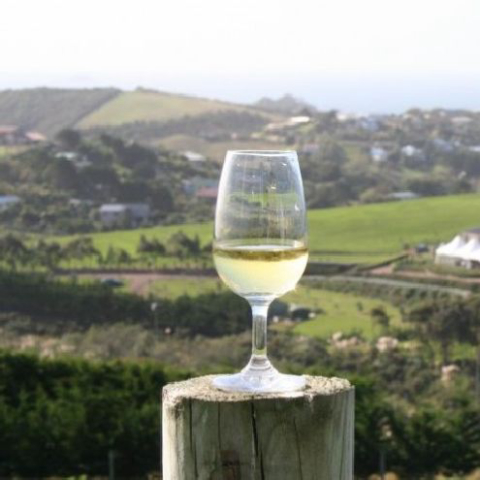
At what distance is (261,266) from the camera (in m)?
2.08

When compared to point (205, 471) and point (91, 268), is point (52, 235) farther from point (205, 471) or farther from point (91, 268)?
point (205, 471)

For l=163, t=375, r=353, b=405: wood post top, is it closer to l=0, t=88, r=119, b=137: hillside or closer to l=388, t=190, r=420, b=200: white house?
l=388, t=190, r=420, b=200: white house

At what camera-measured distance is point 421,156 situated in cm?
4012

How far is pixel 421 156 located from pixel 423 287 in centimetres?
1267

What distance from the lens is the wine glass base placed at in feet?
6.57

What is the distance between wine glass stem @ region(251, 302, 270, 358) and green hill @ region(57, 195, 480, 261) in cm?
2753

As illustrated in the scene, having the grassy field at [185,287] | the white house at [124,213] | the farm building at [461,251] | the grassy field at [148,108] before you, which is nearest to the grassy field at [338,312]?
the farm building at [461,251]

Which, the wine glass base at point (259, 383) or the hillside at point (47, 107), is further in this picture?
the hillside at point (47, 107)

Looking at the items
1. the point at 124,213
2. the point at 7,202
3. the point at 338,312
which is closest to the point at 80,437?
the point at 338,312

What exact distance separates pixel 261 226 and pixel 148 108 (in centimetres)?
4811

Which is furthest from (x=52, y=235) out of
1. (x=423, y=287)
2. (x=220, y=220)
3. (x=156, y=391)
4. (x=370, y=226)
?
(x=220, y=220)

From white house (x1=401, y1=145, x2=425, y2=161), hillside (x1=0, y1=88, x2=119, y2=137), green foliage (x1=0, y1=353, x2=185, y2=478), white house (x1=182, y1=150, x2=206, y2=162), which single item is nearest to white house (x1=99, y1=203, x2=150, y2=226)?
white house (x1=182, y1=150, x2=206, y2=162)

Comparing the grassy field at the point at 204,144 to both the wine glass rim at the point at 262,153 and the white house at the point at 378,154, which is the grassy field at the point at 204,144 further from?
the wine glass rim at the point at 262,153

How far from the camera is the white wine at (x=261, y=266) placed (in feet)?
6.81
